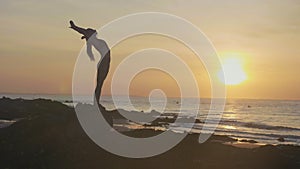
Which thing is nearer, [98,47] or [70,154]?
[70,154]

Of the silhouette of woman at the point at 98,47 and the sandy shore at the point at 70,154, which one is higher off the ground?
the silhouette of woman at the point at 98,47

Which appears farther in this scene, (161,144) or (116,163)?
(161,144)

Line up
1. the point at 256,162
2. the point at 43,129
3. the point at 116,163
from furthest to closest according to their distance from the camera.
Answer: the point at 256,162
the point at 43,129
the point at 116,163

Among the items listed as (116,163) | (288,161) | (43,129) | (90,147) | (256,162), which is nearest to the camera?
(116,163)

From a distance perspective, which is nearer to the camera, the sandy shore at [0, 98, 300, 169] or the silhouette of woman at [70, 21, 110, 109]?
the sandy shore at [0, 98, 300, 169]

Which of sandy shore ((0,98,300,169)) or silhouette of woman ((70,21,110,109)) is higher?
silhouette of woman ((70,21,110,109))

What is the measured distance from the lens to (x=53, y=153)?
50.2 ft

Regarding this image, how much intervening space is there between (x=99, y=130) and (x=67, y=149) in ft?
6.69

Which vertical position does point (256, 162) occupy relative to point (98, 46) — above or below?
below

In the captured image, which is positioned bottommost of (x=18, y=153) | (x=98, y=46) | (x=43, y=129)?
(x=18, y=153)

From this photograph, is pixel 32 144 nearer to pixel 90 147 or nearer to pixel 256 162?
pixel 90 147

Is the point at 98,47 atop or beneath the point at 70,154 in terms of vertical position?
atop

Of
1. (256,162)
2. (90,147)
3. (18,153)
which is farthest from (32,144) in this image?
(256,162)

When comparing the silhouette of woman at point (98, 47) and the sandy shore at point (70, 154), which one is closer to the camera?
the sandy shore at point (70, 154)
